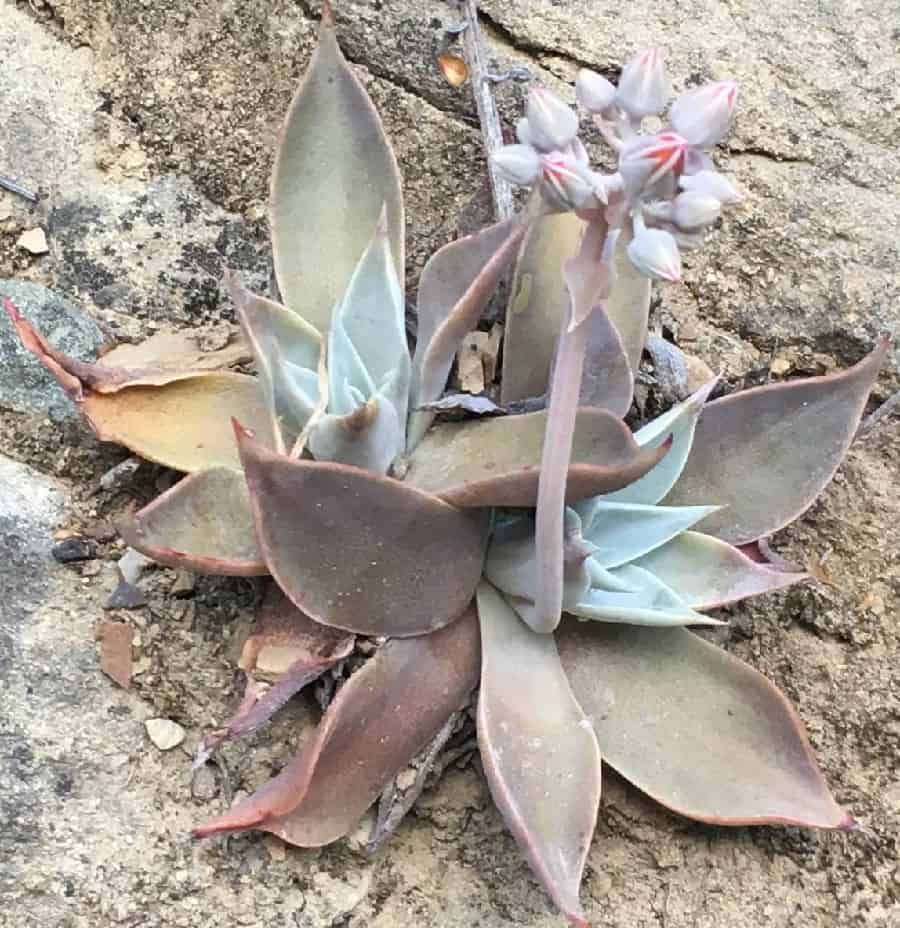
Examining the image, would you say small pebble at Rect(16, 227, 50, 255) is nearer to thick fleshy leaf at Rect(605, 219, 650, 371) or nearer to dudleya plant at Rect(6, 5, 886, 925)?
dudleya plant at Rect(6, 5, 886, 925)

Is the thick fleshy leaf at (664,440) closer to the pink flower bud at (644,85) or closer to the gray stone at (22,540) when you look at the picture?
the pink flower bud at (644,85)

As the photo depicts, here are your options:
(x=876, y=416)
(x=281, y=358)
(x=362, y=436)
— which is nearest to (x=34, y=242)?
(x=281, y=358)

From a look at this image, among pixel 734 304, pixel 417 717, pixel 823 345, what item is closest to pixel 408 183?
pixel 734 304

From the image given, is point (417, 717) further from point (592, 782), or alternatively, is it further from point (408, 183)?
point (408, 183)

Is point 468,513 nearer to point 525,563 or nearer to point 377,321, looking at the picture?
point 525,563

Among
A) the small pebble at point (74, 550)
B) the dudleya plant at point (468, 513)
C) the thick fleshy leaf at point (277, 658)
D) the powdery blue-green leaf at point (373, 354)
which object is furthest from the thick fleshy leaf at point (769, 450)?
the small pebble at point (74, 550)

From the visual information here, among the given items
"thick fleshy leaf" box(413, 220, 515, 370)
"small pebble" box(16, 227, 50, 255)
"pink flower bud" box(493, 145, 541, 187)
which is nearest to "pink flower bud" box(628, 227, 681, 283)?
"pink flower bud" box(493, 145, 541, 187)
